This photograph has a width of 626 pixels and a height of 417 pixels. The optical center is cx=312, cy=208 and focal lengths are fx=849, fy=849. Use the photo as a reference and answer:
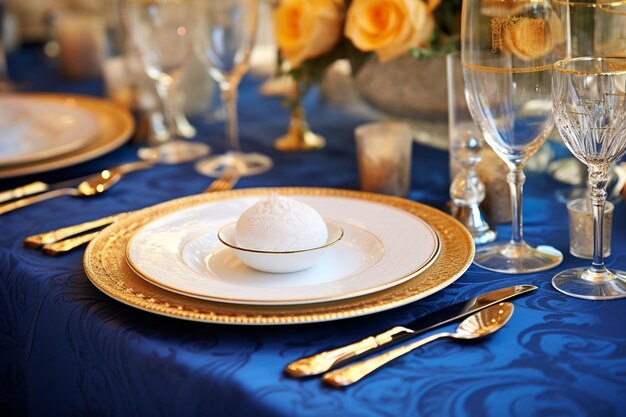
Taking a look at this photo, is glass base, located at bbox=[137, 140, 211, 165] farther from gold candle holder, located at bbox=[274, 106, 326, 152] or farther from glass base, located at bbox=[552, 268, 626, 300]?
glass base, located at bbox=[552, 268, 626, 300]

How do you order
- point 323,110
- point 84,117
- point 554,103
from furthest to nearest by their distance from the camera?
point 323,110
point 84,117
point 554,103

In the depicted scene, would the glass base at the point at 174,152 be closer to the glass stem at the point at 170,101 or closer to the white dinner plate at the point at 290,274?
the glass stem at the point at 170,101

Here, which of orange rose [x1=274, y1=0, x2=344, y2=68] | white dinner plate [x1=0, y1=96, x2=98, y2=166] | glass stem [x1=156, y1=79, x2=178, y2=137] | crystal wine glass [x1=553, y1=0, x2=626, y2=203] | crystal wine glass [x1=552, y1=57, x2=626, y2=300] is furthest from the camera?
glass stem [x1=156, y1=79, x2=178, y2=137]

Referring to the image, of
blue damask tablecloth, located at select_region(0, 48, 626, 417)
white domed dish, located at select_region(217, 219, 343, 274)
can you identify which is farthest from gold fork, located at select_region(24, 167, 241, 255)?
white domed dish, located at select_region(217, 219, 343, 274)

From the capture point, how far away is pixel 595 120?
29.7 inches

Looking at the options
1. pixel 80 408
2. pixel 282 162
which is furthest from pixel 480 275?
pixel 282 162

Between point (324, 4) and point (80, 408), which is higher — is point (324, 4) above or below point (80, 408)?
above

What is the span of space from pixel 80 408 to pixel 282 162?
61 centimetres

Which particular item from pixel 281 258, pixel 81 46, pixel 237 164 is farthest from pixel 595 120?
pixel 81 46

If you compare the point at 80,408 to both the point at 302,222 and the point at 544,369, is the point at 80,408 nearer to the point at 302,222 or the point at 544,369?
the point at 302,222

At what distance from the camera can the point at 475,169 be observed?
1052 millimetres

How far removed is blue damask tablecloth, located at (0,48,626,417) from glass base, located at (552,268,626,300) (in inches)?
0.5

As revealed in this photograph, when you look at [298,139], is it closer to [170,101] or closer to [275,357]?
[170,101]

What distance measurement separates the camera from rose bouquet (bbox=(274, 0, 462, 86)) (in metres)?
1.11
